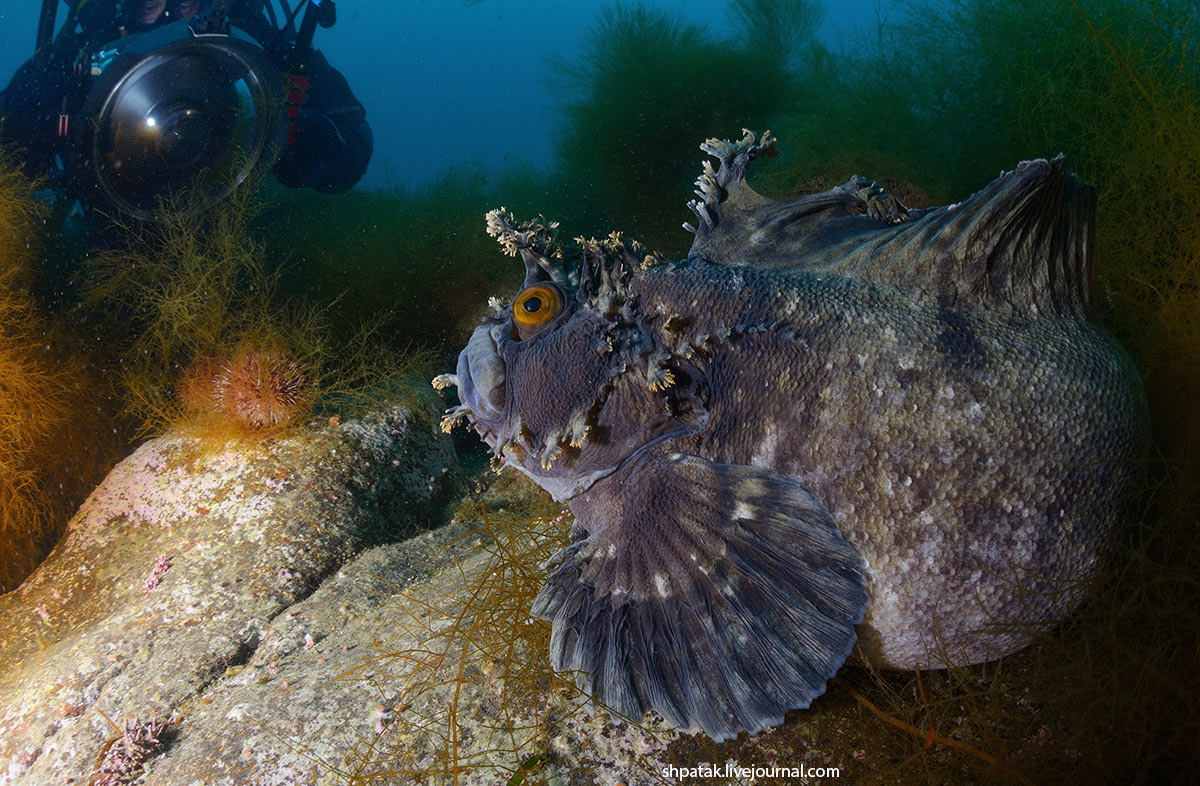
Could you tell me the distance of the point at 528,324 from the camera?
2.18m

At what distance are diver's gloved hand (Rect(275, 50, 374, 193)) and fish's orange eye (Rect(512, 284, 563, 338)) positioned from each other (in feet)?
20.2

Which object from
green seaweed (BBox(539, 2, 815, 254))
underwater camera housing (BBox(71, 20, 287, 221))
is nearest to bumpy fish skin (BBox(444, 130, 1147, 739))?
green seaweed (BBox(539, 2, 815, 254))

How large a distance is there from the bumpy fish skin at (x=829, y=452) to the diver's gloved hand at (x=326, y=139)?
21.1 ft

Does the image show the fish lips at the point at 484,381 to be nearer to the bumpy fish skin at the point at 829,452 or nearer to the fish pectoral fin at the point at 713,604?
the bumpy fish skin at the point at 829,452

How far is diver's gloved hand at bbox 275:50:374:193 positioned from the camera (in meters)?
6.99

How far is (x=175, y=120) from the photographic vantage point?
5824 mm

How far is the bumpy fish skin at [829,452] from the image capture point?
1679mm

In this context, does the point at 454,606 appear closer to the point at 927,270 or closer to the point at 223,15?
A: the point at 927,270

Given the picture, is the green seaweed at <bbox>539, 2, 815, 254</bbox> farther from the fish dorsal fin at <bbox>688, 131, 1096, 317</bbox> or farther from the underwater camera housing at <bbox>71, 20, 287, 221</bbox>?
the fish dorsal fin at <bbox>688, 131, 1096, 317</bbox>

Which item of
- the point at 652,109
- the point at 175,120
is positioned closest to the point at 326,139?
the point at 175,120

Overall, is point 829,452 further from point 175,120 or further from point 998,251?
point 175,120

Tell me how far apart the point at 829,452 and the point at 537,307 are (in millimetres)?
1184

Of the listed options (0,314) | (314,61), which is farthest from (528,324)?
(314,61)

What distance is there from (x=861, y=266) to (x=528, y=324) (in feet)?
4.12
